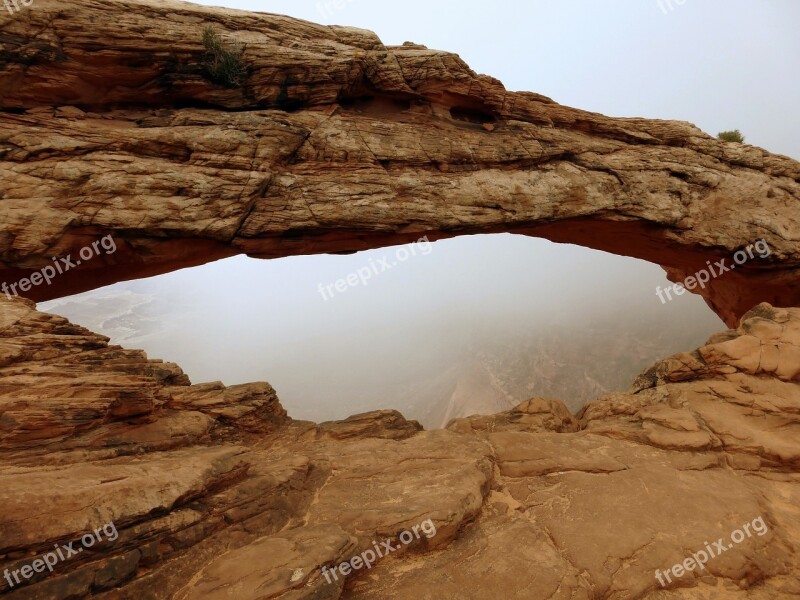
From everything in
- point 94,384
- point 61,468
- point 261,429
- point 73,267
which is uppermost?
point 73,267

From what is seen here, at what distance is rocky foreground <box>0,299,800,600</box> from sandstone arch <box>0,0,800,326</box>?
5.15 meters

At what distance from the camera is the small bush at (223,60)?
16.5 metres

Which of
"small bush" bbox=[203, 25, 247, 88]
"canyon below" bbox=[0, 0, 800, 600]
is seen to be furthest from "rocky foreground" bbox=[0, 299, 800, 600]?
"small bush" bbox=[203, 25, 247, 88]

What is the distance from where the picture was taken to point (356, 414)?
59.2 feet

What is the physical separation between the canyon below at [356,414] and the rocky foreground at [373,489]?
2.7 inches

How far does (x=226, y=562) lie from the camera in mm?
7848

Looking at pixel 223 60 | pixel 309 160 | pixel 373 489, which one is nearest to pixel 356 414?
pixel 373 489

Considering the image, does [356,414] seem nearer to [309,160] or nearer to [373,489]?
[373,489]

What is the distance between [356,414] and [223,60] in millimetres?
16502

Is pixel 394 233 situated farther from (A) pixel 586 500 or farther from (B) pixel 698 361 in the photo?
(B) pixel 698 361

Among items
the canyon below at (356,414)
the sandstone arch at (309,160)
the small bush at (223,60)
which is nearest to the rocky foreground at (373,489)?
the canyon below at (356,414)

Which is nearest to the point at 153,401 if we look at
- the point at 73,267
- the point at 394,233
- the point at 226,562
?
the point at 226,562

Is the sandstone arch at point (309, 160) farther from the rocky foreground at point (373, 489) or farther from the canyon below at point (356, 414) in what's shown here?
the rocky foreground at point (373, 489)

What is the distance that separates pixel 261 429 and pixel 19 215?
11.3 meters
